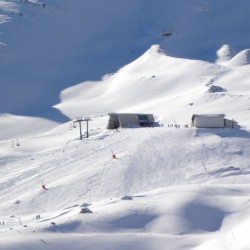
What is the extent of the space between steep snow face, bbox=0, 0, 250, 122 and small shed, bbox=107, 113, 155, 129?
63.4 feet

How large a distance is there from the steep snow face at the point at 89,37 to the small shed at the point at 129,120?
19.3m

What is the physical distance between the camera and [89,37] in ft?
273

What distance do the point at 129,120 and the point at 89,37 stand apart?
42873 millimetres

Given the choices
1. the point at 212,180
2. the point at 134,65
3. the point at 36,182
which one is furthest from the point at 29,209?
the point at 134,65

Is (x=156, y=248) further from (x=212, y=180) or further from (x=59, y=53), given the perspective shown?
(x=59, y=53)

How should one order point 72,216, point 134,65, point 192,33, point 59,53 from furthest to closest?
point 192,33 < point 59,53 < point 134,65 < point 72,216

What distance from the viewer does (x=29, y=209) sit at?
88.5 feet

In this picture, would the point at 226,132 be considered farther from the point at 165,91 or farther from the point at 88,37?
the point at 88,37

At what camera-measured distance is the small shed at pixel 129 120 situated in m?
41.6

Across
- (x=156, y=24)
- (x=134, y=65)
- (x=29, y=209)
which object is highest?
(x=156, y=24)

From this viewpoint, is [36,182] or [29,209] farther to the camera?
[36,182]

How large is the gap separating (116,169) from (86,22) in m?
A: 58.6

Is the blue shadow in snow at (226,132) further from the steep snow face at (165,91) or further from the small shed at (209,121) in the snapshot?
the steep snow face at (165,91)

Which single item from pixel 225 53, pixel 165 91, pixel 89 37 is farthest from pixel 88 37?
pixel 165 91
